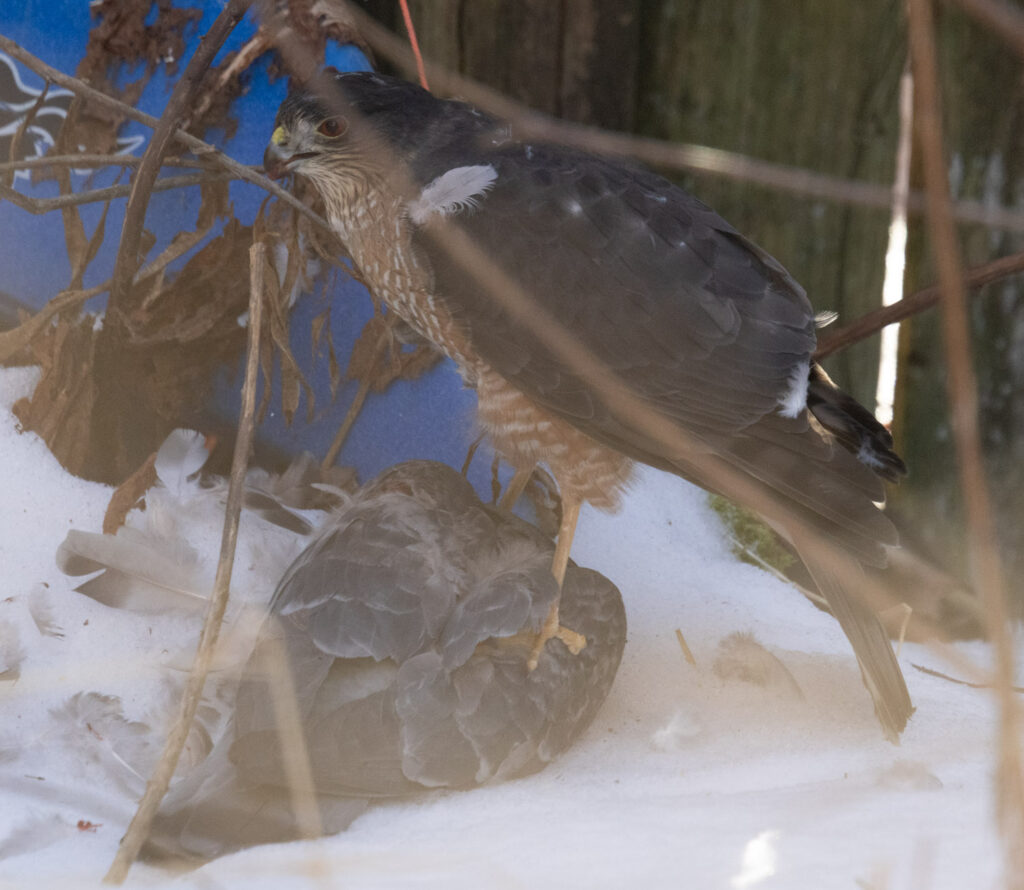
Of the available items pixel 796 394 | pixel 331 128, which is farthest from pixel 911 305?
pixel 331 128

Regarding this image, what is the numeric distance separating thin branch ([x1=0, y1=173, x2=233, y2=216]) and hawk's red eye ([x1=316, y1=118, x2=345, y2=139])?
12.5 inches

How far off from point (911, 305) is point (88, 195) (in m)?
1.74

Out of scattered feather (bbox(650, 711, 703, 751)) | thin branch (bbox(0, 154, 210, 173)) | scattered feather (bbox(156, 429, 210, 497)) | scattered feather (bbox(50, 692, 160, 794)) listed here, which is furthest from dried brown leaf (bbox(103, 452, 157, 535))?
scattered feather (bbox(650, 711, 703, 751))

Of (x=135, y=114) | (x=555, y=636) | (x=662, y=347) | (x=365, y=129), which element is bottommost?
(x=555, y=636)

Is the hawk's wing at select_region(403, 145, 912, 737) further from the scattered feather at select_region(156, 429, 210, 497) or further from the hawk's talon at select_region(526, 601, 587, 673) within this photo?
the scattered feather at select_region(156, 429, 210, 497)

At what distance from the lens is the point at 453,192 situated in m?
2.00

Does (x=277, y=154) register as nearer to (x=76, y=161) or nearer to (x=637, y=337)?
(x=76, y=161)

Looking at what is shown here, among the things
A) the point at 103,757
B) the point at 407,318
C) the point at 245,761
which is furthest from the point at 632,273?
the point at 103,757

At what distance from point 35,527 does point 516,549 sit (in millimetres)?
996

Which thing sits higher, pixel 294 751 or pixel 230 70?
pixel 230 70

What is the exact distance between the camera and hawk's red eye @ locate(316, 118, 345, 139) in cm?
219

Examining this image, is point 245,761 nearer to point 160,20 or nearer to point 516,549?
point 516,549

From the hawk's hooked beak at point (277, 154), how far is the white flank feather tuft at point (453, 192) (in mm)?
333

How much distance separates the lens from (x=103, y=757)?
168 cm
